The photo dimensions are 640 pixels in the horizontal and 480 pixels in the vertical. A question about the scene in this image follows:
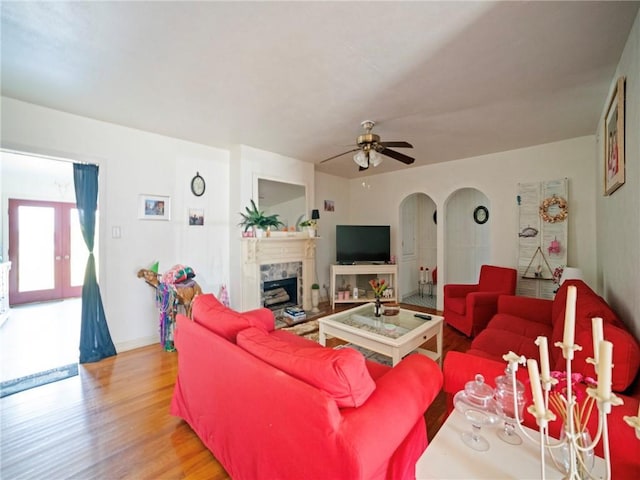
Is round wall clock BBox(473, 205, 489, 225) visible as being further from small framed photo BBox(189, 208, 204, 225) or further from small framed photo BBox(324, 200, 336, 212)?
small framed photo BBox(189, 208, 204, 225)

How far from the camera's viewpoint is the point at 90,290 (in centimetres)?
294

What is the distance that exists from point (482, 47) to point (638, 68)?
0.79 meters

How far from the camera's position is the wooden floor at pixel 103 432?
5.16 ft

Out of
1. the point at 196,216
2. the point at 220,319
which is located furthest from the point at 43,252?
the point at 220,319

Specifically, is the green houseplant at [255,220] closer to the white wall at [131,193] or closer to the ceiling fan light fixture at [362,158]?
the white wall at [131,193]

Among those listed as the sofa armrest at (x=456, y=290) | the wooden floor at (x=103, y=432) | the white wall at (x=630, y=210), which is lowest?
the wooden floor at (x=103, y=432)

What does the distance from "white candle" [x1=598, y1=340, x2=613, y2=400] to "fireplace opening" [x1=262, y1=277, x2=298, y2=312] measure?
3.93 meters

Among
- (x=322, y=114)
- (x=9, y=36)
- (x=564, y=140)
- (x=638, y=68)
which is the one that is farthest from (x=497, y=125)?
(x=9, y=36)

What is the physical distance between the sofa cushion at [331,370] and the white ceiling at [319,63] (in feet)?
5.79

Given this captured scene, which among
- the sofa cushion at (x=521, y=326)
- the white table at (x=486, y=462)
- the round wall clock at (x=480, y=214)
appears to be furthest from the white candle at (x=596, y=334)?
the round wall clock at (x=480, y=214)

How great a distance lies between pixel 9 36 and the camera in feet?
5.59

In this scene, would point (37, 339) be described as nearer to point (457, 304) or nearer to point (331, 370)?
point (331, 370)

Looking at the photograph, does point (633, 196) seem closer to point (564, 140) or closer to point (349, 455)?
point (349, 455)

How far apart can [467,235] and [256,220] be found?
13.3 feet
